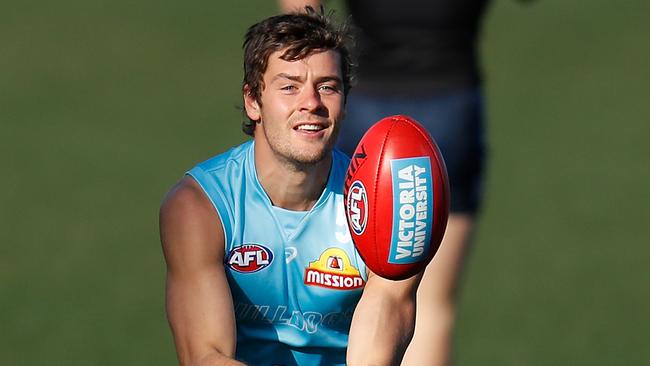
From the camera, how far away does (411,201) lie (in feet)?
18.7

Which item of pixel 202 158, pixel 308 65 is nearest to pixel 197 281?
pixel 308 65

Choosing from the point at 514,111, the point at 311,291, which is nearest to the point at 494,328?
the point at 311,291

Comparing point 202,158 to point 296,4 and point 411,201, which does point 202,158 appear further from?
point 411,201

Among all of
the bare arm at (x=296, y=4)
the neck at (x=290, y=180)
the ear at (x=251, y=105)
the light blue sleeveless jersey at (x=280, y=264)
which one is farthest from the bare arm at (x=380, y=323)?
the bare arm at (x=296, y=4)

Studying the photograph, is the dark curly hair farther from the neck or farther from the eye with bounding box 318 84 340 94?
the neck

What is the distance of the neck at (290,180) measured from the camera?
20.4 ft

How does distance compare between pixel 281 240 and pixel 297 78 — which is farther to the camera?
pixel 281 240

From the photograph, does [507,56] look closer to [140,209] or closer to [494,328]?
[140,209]

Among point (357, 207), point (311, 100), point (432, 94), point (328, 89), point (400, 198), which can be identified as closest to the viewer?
point (400, 198)

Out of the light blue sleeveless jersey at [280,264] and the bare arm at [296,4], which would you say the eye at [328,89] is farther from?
the bare arm at [296,4]

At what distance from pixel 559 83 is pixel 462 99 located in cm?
1015

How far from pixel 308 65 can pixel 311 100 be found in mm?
153

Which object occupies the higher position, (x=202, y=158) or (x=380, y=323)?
(x=202, y=158)

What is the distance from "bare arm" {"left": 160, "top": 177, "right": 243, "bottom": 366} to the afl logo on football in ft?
1.78
